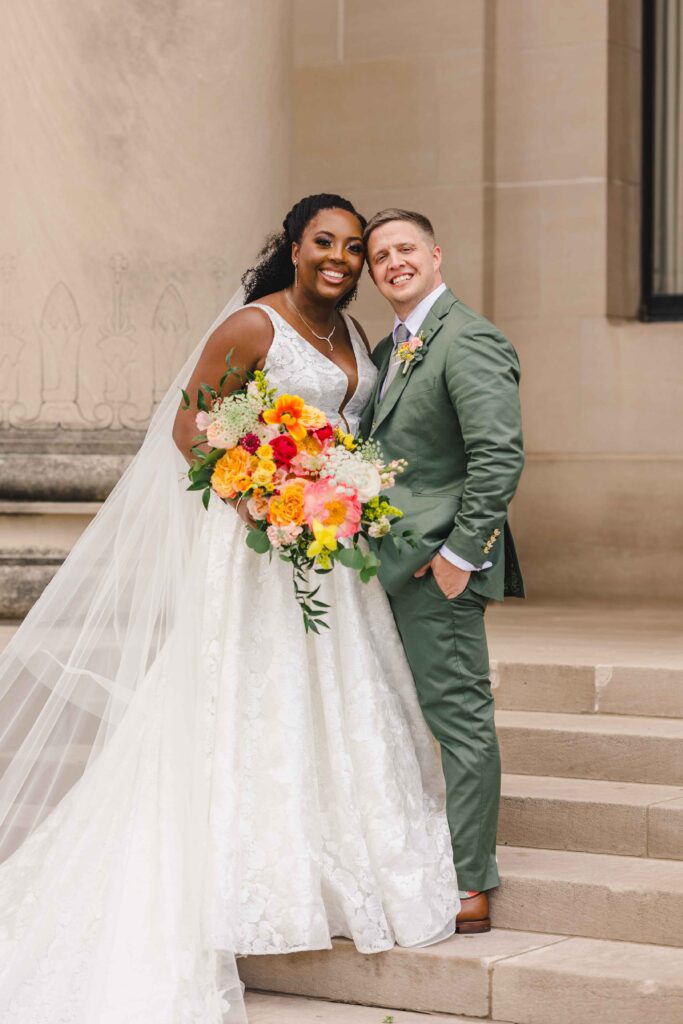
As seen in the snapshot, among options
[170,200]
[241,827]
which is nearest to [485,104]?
[170,200]

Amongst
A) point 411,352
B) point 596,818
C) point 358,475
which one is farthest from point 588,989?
point 411,352

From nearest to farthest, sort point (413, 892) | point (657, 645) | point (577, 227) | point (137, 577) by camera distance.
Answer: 1. point (413, 892)
2. point (137, 577)
3. point (657, 645)
4. point (577, 227)

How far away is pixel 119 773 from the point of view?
14.9ft

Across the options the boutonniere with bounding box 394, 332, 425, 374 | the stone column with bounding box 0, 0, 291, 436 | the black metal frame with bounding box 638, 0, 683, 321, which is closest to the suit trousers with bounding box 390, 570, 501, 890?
the boutonniere with bounding box 394, 332, 425, 374

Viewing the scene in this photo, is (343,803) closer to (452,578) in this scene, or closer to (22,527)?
(452,578)

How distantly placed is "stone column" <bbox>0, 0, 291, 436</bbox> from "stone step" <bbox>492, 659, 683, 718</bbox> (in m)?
2.01

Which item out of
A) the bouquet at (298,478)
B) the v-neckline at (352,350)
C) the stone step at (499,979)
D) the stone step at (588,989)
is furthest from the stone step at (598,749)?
the v-neckline at (352,350)

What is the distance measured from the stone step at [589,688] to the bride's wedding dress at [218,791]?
1262 mm

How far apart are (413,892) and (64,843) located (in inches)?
40.5

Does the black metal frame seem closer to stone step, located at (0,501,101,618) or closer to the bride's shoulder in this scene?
stone step, located at (0,501,101,618)

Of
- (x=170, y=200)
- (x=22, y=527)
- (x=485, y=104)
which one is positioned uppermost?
(x=485, y=104)

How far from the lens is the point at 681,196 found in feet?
29.0

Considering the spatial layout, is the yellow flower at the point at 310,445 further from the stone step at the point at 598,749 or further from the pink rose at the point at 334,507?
the stone step at the point at 598,749

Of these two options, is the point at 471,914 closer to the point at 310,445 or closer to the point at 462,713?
the point at 462,713
